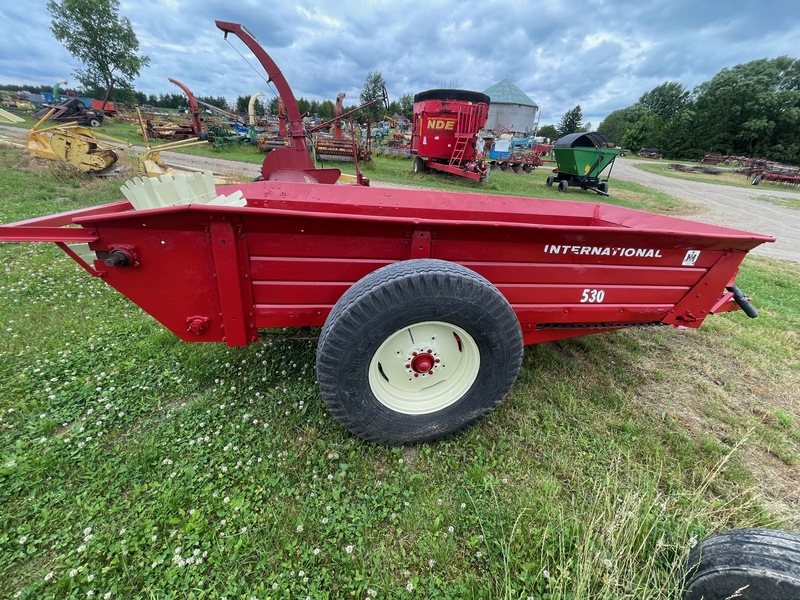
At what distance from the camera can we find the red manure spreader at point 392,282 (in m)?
1.75

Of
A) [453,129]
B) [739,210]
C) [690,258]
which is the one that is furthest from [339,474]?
[739,210]

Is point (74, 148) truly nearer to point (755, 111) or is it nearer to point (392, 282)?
point (392, 282)

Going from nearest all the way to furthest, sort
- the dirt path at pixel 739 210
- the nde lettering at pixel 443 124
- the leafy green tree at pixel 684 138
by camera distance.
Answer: the dirt path at pixel 739 210 → the nde lettering at pixel 443 124 → the leafy green tree at pixel 684 138

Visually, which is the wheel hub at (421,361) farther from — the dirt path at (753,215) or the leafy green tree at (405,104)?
the leafy green tree at (405,104)

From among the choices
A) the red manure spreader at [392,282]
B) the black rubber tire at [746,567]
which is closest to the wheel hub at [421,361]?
the red manure spreader at [392,282]

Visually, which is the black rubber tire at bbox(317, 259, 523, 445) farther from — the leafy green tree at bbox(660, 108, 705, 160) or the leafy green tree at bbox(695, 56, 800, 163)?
the leafy green tree at bbox(660, 108, 705, 160)

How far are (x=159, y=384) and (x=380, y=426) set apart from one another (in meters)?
1.64

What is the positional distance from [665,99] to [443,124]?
76.4 meters

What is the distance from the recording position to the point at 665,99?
66000 mm

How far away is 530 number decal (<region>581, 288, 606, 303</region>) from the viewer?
2.32 metres

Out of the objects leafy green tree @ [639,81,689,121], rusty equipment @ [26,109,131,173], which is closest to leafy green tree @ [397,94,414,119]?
leafy green tree @ [639,81,689,121]

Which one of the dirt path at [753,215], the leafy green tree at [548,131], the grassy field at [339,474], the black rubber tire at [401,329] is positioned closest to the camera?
the grassy field at [339,474]

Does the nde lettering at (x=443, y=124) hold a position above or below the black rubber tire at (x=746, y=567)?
above

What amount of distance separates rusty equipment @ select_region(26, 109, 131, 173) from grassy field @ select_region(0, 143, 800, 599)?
6511 mm
